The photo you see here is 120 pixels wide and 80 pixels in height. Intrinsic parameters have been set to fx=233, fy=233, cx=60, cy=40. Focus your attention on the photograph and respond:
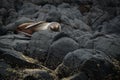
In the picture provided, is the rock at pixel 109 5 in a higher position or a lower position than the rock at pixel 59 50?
lower

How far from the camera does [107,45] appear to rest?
14.7 meters

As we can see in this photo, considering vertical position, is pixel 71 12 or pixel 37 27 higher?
pixel 37 27

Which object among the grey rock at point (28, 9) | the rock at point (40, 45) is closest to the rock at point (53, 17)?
the grey rock at point (28, 9)

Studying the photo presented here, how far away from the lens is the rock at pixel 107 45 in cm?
1435

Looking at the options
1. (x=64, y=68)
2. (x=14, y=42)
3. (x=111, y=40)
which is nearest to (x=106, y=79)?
(x=64, y=68)

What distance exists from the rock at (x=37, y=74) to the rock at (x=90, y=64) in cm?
129

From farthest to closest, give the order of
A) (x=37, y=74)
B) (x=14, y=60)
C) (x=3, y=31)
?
(x=3, y=31)
(x=14, y=60)
(x=37, y=74)

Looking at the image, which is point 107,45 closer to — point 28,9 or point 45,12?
point 45,12

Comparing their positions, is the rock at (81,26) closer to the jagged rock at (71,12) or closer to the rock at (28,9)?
the jagged rock at (71,12)

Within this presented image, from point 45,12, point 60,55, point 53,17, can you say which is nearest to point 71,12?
point 45,12

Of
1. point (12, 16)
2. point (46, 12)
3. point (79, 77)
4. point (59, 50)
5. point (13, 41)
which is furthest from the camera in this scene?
point (46, 12)

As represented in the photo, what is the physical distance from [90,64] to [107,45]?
3197 mm

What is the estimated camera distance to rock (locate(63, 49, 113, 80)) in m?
11.9

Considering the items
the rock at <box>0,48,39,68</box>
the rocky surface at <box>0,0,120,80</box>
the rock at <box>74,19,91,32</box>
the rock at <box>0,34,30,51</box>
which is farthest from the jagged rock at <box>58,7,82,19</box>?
the rock at <box>0,48,39,68</box>
